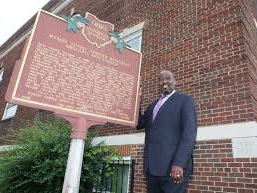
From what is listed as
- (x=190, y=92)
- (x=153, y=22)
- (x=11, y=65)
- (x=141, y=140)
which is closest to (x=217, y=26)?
(x=190, y=92)

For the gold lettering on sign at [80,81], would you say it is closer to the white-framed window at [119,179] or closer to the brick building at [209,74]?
the brick building at [209,74]

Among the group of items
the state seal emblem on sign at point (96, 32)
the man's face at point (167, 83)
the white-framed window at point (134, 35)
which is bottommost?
the man's face at point (167, 83)

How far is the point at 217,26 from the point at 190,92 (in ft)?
4.59

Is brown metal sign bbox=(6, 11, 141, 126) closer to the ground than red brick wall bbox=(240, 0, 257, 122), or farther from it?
closer to the ground

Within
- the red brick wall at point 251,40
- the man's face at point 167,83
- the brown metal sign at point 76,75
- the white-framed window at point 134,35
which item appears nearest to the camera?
the brown metal sign at point 76,75

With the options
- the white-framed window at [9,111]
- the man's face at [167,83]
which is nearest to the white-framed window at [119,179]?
the man's face at [167,83]

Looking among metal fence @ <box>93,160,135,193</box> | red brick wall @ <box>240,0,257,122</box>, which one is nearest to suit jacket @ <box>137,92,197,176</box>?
red brick wall @ <box>240,0,257,122</box>

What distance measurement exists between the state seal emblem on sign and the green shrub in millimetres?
2700

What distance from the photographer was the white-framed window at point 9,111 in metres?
11.6

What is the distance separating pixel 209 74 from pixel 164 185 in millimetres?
2763

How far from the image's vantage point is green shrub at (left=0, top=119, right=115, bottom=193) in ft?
17.7

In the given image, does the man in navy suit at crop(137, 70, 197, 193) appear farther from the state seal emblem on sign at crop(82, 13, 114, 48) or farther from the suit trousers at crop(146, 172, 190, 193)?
the state seal emblem on sign at crop(82, 13, 114, 48)

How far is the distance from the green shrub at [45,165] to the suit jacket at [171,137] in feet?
8.91

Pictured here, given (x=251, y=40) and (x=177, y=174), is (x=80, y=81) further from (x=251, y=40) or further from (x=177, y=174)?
(x=251, y=40)
